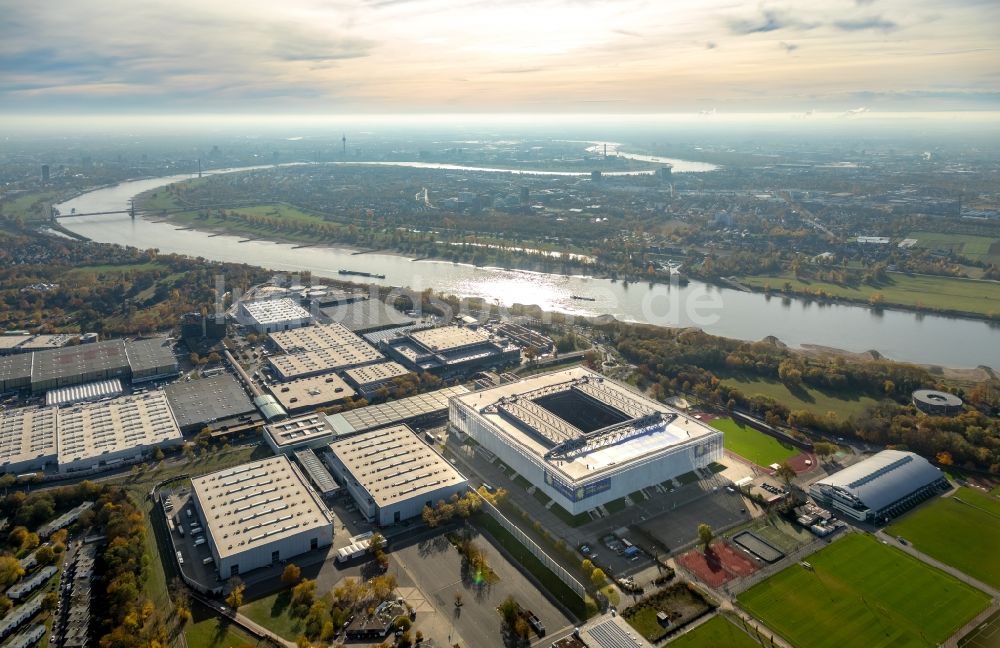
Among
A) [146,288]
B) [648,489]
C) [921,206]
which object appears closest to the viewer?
[648,489]

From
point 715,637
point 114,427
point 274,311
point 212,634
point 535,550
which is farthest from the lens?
point 274,311

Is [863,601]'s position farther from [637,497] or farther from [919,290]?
[919,290]

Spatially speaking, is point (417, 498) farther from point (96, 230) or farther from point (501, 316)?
point (96, 230)

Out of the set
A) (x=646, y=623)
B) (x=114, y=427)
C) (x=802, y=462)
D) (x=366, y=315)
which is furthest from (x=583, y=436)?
(x=366, y=315)

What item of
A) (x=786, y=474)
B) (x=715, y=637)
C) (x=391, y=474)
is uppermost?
(x=391, y=474)

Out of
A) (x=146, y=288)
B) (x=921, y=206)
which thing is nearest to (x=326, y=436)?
(x=146, y=288)

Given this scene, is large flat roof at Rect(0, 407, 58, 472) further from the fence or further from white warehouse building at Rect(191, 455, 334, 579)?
the fence

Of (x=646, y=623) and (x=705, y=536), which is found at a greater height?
(x=705, y=536)
